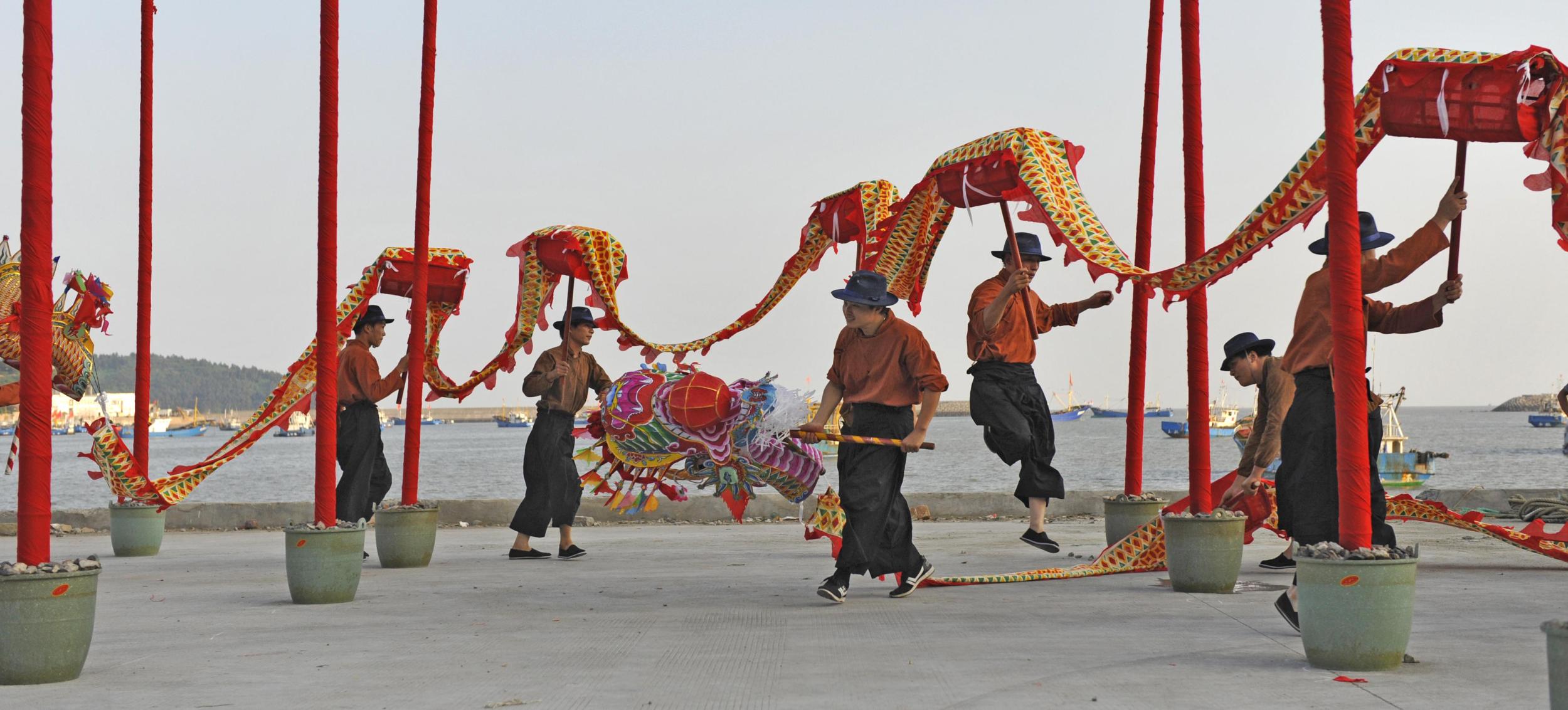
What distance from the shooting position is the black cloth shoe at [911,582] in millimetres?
8062

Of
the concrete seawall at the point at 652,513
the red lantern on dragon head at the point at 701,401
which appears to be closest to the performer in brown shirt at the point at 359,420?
the red lantern on dragon head at the point at 701,401

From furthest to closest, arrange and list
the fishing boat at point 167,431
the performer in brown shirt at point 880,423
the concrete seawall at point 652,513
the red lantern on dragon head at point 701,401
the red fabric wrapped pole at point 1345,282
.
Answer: the fishing boat at point 167,431, the concrete seawall at point 652,513, the red lantern on dragon head at point 701,401, the performer in brown shirt at point 880,423, the red fabric wrapped pole at point 1345,282

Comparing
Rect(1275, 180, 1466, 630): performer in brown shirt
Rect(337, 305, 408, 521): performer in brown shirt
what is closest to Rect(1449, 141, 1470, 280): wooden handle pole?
Rect(1275, 180, 1466, 630): performer in brown shirt

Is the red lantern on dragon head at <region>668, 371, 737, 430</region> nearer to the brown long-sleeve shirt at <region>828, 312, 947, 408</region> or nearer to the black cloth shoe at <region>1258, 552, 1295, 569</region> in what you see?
the brown long-sleeve shirt at <region>828, 312, 947, 408</region>

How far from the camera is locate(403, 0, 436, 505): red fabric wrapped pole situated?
33.5 ft

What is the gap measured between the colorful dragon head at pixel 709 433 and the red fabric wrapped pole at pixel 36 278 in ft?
14.3

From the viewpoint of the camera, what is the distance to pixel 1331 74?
5.53 metres

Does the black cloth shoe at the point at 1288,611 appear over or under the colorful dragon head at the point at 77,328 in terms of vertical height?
under

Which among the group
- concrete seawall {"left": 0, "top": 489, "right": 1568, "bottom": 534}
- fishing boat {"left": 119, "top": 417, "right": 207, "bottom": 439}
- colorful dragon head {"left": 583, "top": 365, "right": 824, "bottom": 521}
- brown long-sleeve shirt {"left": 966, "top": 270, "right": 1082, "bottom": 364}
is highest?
brown long-sleeve shirt {"left": 966, "top": 270, "right": 1082, "bottom": 364}

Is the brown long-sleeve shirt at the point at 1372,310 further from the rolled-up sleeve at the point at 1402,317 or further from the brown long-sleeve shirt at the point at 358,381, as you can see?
the brown long-sleeve shirt at the point at 358,381

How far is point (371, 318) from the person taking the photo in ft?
37.4

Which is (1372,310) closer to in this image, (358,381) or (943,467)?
(358,381)

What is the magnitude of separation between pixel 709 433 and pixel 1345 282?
4868 mm

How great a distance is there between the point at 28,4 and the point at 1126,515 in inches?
292
